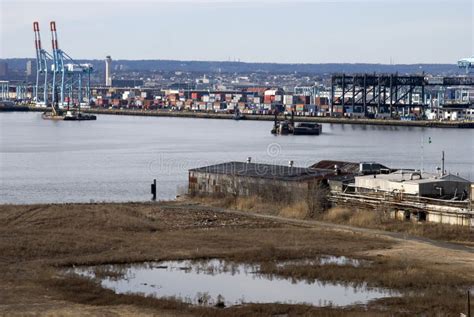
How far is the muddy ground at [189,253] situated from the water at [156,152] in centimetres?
576

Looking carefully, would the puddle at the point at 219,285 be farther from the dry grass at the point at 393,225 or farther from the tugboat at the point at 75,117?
the tugboat at the point at 75,117

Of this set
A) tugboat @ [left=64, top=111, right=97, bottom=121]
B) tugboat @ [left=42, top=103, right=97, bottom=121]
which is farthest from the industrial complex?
tugboat @ [left=42, top=103, right=97, bottom=121]

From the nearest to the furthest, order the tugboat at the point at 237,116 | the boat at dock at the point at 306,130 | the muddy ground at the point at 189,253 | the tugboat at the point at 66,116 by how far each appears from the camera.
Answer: the muddy ground at the point at 189,253 → the boat at dock at the point at 306,130 → the tugboat at the point at 66,116 → the tugboat at the point at 237,116

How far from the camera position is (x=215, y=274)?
16250mm

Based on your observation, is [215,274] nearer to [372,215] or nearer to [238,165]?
[372,215]

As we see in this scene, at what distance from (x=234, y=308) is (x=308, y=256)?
411 centimetres

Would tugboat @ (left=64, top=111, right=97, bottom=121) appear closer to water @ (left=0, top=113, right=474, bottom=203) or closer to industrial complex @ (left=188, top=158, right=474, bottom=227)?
water @ (left=0, top=113, right=474, bottom=203)

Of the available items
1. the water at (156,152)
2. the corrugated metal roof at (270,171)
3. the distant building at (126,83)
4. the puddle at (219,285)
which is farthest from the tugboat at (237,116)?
the distant building at (126,83)

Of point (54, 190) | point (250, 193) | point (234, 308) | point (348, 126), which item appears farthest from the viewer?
point (348, 126)

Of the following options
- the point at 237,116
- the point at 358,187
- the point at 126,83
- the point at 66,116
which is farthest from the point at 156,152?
the point at 126,83

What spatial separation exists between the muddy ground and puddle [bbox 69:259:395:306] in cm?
34

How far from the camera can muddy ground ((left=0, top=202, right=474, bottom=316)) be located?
1384cm

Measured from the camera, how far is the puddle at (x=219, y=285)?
14.5 meters

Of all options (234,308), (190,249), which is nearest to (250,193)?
(190,249)
